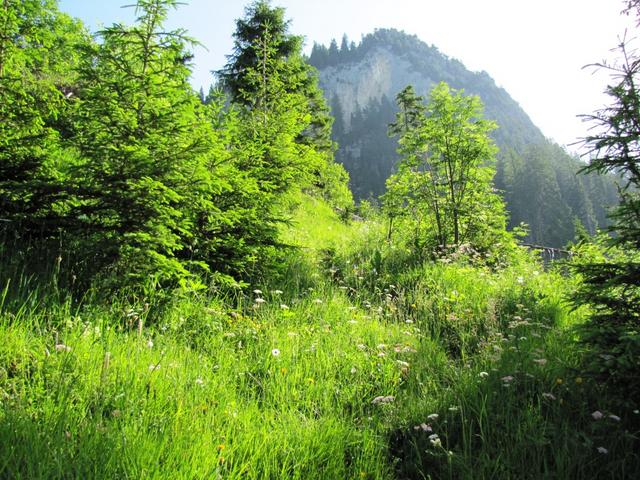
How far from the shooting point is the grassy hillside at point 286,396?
202 centimetres

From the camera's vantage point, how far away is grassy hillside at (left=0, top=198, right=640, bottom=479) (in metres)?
2.02

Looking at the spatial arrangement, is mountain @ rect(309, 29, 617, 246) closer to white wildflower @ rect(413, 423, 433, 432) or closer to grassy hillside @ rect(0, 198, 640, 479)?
grassy hillside @ rect(0, 198, 640, 479)

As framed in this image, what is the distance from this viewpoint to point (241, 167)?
593 cm

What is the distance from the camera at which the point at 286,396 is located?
10.1 feet

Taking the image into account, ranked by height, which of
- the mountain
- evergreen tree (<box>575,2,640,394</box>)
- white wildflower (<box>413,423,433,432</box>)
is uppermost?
the mountain

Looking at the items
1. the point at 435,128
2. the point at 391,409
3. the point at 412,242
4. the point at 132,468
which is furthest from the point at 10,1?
the point at 412,242

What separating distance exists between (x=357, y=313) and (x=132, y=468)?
11.6 feet

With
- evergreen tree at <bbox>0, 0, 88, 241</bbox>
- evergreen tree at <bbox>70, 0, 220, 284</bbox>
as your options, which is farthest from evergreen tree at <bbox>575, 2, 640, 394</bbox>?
evergreen tree at <bbox>0, 0, 88, 241</bbox>

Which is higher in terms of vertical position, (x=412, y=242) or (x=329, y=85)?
(x=329, y=85)

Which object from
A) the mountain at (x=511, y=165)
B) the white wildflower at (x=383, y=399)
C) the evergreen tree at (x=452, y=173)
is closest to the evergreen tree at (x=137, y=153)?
the white wildflower at (x=383, y=399)

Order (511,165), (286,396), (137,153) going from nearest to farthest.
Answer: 1. (286,396)
2. (137,153)
3. (511,165)

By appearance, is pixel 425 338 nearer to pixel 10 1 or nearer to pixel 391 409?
pixel 391 409

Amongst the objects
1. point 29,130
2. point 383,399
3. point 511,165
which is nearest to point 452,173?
point 383,399

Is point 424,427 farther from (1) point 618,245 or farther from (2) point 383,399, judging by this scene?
(1) point 618,245
